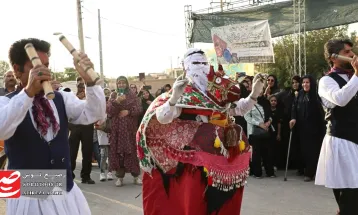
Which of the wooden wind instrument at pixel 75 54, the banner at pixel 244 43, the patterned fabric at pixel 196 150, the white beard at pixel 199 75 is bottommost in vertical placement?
the patterned fabric at pixel 196 150

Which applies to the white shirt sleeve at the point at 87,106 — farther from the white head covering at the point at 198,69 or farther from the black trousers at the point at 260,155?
the black trousers at the point at 260,155

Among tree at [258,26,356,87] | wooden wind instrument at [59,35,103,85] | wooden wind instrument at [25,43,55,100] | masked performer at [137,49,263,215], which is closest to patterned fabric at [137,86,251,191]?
masked performer at [137,49,263,215]

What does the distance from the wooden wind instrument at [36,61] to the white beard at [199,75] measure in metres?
1.98

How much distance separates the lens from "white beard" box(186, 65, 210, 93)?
4.30 meters

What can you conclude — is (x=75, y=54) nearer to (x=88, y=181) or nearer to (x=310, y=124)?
(x=88, y=181)

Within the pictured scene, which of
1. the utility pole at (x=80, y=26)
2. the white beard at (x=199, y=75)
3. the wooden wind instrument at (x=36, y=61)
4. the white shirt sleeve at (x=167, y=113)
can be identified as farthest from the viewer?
the utility pole at (x=80, y=26)

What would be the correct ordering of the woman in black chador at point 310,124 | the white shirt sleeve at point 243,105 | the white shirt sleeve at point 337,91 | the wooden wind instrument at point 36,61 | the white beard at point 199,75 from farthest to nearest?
the woman in black chador at point 310,124, the white shirt sleeve at point 243,105, the white beard at point 199,75, the white shirt sleeve at point 337,91, the wooden wind instrument at point 36,61

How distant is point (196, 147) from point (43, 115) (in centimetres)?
174

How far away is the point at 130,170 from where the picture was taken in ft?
25.6

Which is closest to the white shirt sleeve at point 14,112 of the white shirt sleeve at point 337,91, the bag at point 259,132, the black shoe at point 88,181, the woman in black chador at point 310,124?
the white shirt sleeve at point 337,91

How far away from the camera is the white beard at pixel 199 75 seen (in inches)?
169

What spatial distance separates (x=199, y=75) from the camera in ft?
14.2

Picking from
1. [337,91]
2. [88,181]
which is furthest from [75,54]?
[88,181]

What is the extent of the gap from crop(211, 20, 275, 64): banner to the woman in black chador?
4348 millimetres
